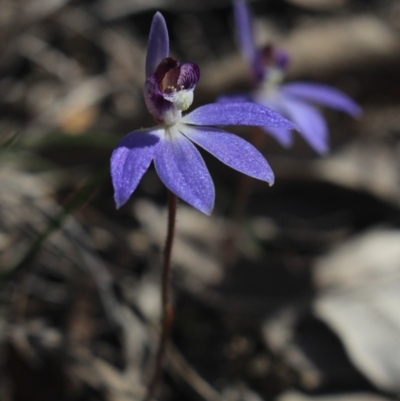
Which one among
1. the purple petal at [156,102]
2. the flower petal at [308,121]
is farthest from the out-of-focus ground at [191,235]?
the flower petal at [308,121]

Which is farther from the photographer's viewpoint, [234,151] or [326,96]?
[326,96]

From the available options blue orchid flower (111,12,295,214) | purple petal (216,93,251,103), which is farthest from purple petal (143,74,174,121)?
purple petal (216,93,251,103)

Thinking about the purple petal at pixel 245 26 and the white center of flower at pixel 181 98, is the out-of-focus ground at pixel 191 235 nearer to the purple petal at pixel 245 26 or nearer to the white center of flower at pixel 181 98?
the white center of flower at pixel 181 98

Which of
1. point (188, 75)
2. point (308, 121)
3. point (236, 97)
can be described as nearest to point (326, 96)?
point (308, 121)

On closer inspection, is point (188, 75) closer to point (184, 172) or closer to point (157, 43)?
point (157, 43)

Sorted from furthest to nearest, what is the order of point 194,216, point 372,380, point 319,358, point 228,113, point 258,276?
point 194,216 → point 258,276 → point 319,358 → point 372,380 → point 228,113

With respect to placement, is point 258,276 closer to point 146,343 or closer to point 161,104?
point 146,343

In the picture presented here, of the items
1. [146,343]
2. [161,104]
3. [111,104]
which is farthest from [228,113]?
[111,104]
